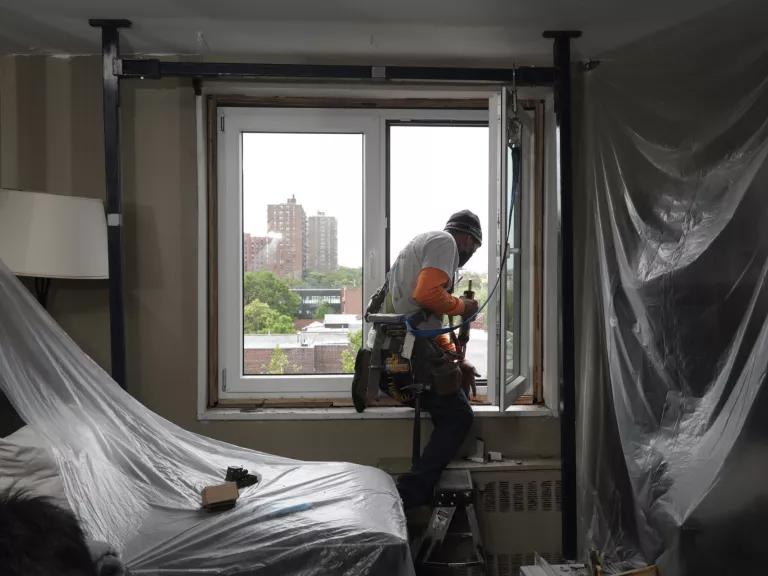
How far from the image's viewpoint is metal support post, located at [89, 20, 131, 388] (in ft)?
7.52

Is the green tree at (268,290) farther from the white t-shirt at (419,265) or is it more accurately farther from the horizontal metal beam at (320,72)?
the horizontal metal beam at (320,72)

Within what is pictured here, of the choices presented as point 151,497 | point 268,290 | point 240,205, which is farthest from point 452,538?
point 240,205

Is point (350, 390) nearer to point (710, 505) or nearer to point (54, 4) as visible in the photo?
point (710, 505)

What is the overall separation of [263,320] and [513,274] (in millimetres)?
1135

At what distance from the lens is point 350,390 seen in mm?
2852

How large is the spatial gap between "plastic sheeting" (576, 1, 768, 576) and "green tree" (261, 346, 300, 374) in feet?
4.27

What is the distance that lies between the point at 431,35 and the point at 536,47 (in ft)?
1.51

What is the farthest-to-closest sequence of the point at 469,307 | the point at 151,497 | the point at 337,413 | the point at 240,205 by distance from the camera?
the point at 240,205 → the point at 337,413 → the point at 469,307 → the point at 151,497

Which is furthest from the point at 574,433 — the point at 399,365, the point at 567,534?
the point at 399,365

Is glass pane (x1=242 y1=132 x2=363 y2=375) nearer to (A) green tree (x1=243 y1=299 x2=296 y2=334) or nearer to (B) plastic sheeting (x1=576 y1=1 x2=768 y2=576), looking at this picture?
(A) green tree (x1=243 y1=299 x2=296 y2=334)

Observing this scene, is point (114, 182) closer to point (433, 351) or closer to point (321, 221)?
point (321, 221)

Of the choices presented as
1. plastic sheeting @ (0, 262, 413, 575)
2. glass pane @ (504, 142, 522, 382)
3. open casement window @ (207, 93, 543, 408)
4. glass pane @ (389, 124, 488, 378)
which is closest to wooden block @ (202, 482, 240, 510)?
plastic sheeting @ (0, 262, 413, 575)

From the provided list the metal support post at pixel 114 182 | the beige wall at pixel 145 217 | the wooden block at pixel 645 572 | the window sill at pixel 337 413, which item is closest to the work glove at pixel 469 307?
the window sill at pixel 337 413

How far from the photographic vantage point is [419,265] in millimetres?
2465
